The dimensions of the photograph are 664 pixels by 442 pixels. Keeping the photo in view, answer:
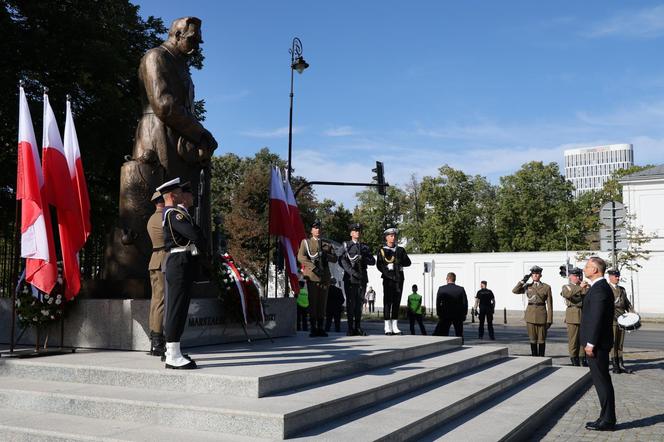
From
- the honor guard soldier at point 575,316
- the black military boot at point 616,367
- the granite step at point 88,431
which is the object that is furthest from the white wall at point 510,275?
the granite step at point 88,431

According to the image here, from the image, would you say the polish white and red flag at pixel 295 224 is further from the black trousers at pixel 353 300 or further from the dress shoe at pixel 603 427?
the dress shoe at pixel 603 427

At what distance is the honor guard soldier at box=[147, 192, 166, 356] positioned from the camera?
23.9 ft

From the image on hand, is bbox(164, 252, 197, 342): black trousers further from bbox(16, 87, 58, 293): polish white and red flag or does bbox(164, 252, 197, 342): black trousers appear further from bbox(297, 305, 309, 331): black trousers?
bbox(297, 305, 309, 331): black trousers

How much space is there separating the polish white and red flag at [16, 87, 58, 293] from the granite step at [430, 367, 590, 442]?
16.2 feet

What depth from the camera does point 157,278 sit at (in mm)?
7355

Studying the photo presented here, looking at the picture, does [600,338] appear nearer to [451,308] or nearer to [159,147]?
[159,147]

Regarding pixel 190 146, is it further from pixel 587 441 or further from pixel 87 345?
pixel 587 441

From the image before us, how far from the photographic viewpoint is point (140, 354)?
7.70 m

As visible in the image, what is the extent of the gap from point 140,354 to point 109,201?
1082cm

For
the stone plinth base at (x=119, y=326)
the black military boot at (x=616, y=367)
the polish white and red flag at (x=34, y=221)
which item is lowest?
the black military boot at (x=616, y=367)

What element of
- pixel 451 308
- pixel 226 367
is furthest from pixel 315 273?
pixel 226 367

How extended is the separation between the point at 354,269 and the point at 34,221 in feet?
18.1

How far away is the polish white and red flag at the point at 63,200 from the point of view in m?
8.06

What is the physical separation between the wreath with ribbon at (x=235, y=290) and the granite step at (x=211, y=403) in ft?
7.73
